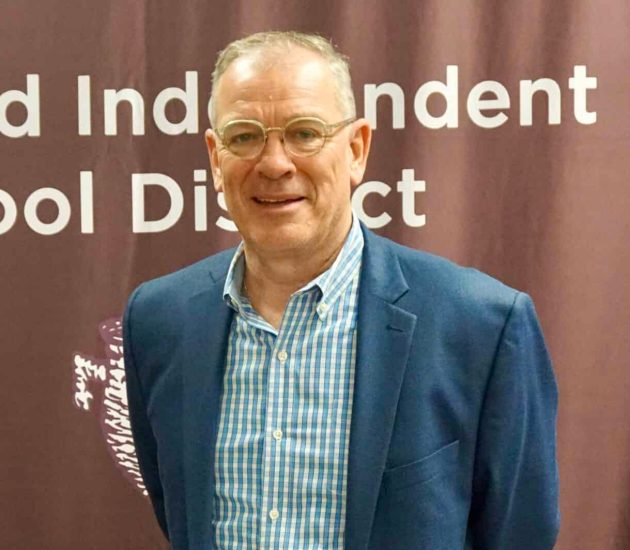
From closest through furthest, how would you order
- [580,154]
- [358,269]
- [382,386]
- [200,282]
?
[382,386]
[358,269]
[200,282]
[580,154]

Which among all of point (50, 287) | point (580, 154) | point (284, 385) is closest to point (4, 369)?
point (50, 287)

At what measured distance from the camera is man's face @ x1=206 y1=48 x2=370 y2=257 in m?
→ 1.46

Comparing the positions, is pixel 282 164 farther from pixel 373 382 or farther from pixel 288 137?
pixel 373 382

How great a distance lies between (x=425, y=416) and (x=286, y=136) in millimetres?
512

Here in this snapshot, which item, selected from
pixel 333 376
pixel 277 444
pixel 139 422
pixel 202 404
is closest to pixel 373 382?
pixel 333 376

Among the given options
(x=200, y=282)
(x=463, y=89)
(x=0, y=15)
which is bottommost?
(x=200, y=282)

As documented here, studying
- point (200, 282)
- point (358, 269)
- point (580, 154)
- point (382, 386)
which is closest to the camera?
point (382, 386)

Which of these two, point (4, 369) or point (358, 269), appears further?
point (4, 369)

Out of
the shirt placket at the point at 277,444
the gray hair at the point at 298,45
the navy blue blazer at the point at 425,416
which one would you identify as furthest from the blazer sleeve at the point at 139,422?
the gray hair at the point at 298,45

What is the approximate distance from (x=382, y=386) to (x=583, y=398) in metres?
1.21

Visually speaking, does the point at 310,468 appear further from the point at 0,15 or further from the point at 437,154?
the point at 0,15

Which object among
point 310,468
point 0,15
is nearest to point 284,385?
point 310,468

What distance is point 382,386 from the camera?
145 cm

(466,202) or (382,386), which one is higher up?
(466,202)
